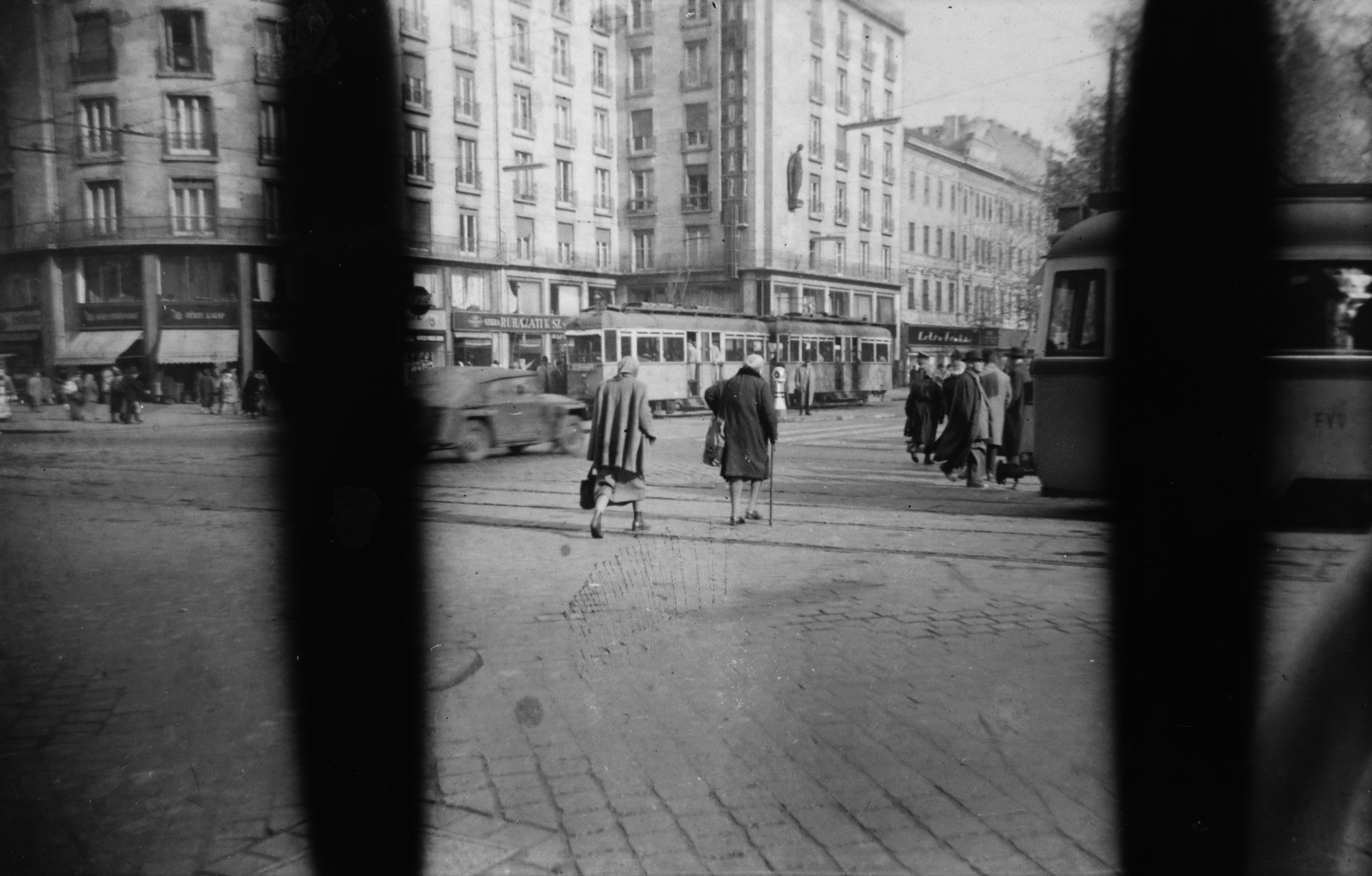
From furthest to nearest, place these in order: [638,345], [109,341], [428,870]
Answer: [638,345] < [109,341] < [428,870]

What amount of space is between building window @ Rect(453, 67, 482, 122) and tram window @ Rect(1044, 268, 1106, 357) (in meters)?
5.96

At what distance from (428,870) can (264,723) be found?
1.67 m

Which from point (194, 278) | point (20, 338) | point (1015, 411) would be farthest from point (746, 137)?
point (1015, 411)

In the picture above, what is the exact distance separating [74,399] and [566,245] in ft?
12.3

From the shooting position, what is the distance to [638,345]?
9922mm

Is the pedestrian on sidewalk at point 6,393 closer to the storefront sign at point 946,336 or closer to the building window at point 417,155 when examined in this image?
the building window at point 417,155

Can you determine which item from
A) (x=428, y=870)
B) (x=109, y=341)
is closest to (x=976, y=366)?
(x=109, y=341)

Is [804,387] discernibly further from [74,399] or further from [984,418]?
[74,399]

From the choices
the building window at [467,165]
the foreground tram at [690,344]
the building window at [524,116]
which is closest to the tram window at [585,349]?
the foreground tram at [690,344]

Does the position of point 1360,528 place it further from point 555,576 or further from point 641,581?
point 555,576

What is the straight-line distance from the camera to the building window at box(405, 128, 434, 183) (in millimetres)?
6680

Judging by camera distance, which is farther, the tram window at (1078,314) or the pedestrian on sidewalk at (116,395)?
the tram window at (1078,314)

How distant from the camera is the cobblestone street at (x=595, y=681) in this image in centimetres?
327

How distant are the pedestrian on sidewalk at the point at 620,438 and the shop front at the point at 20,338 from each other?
4133mm
